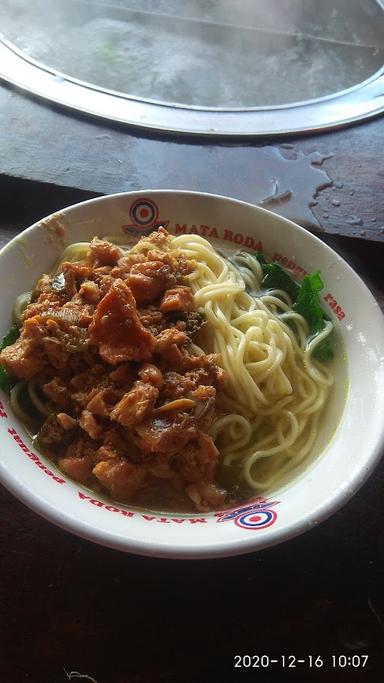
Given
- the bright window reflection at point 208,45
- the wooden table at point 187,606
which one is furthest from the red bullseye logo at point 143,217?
the bright window reflection at point 208,45

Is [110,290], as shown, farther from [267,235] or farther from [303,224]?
[303,224]

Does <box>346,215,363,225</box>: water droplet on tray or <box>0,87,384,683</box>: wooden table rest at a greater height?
<box>346,215,363,225</box>: water droplet on tray

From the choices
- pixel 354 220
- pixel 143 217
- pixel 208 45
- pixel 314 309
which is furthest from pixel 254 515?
pixel 208 45

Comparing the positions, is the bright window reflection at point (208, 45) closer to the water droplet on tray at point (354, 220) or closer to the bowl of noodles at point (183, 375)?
the water droplet on tray at point (354, 220)

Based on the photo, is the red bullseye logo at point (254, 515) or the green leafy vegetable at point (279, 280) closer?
the red bullseye logo at point (254, 515)

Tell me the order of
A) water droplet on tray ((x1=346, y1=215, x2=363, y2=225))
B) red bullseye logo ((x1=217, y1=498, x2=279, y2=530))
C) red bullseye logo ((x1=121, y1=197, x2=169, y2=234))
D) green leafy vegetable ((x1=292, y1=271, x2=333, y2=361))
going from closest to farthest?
red bullseye logo ((x1=217, y1=498, x2=279, y2=530)), green leafy vegetable ((x1=292, y1=271, x2=333, y2=361)), red bullseye logo ((x1=121, y1=197, x2=169, y2=234)), water droplet on tray ((x1=346, y1=215, x2=363, y2=225))

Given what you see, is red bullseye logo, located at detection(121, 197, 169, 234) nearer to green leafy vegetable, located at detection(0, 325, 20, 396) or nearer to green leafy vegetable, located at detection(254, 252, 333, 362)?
green leafy vegetable, located at detection(254, 252, 333, 362)

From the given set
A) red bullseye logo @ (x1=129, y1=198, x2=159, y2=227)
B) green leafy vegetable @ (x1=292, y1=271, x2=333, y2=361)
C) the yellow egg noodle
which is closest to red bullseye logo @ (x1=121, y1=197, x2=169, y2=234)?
red bullseye logo @ (x1=129, y1=198, x2=159, y2=227)

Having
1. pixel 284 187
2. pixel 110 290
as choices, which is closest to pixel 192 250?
pixel 110 290
